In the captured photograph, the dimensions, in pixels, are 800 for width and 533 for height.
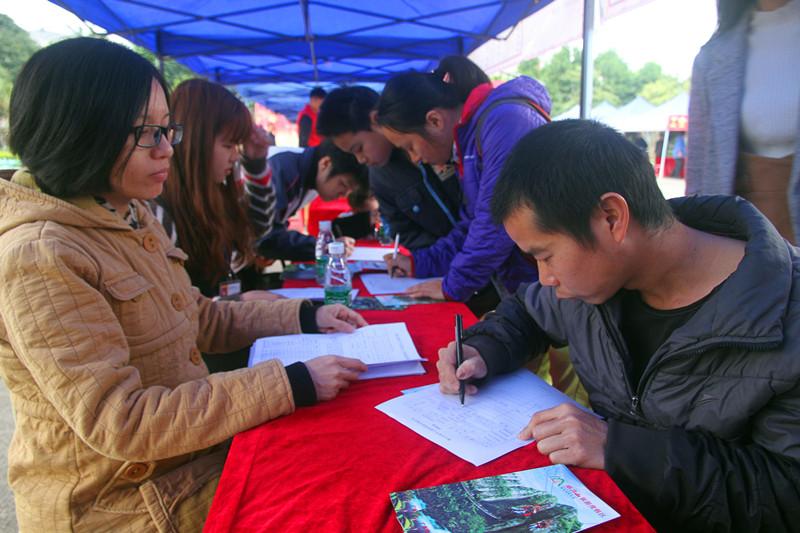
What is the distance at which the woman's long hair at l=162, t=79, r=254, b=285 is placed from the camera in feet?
6.49

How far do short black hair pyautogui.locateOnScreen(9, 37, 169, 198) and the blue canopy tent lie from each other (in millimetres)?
4115

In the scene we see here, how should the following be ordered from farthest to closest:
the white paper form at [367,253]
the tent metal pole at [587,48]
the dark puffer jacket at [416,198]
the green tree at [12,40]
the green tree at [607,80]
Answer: the green tree at [607,80] < the green tree at [12,40] < the tent metal pole at [587,48] < the white paper form at [367,253] < the dark puffer jacket at [416,198]

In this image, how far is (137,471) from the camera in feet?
3.39

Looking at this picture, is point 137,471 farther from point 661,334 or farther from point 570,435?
point 661,334

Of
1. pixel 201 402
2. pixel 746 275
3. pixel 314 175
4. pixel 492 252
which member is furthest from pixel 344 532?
pixel 314 175

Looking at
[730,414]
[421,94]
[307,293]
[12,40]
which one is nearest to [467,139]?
[421,94]

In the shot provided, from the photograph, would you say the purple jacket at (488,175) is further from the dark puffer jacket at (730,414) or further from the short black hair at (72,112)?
the short black hair at (72,112)

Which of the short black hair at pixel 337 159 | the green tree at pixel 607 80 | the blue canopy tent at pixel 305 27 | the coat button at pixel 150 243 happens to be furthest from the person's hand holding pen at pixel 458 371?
the green tree at pixel 607 80

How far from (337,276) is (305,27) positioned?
14.7 ft

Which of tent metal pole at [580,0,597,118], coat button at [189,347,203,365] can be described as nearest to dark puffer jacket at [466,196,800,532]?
coat button at [189,347,203,365]

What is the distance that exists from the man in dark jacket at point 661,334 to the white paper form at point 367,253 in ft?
5.20

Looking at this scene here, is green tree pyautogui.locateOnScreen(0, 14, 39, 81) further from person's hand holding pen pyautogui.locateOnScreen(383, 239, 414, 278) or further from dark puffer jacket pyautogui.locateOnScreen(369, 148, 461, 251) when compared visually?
person's hand holding pen pyautogui.locateOnScreen(383, 239, 414, 278)

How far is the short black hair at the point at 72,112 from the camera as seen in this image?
1.01 metres

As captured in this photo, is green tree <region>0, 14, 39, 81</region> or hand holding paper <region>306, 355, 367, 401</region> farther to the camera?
green tree <region>0, 14, 39, 81</region>
